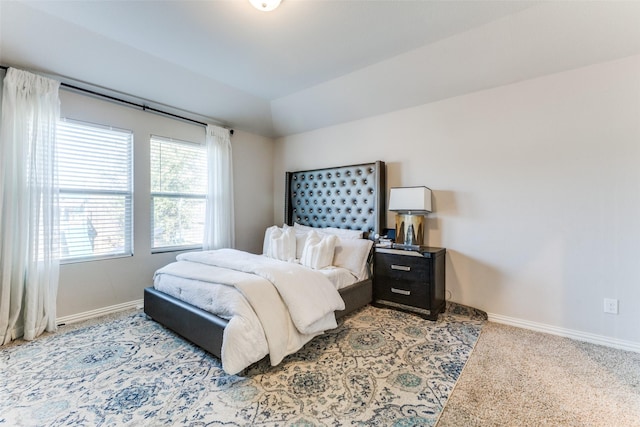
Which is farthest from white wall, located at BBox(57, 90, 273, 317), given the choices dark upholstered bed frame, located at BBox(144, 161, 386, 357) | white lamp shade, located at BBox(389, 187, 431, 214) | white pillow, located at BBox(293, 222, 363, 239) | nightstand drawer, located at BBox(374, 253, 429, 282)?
white lamp shade, located at BBox(389, 187, 431, 214)

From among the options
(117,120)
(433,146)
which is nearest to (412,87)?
(433,146)

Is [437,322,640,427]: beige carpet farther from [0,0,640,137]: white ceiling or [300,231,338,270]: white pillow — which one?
[0,0,640,137]: white ceiling

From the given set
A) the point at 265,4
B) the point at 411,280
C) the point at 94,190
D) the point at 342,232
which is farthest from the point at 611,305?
the point at 94,190

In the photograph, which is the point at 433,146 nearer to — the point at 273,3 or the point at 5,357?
the point at 273,3

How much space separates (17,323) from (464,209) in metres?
4.43

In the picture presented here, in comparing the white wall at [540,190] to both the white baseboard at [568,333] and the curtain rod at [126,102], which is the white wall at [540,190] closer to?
the white baseboard at [568,333]

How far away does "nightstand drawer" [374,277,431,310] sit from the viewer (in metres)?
2.83

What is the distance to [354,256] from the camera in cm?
313

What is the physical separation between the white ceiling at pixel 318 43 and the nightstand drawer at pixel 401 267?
72.5 inches

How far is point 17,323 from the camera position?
8.00 ft

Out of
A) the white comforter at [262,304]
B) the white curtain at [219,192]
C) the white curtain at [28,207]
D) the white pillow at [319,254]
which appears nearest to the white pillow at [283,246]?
the white pillow at [319,254]

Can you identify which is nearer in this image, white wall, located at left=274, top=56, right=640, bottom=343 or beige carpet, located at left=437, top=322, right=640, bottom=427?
beige carpet, located at left=437, top=322, right=640, bottom=427

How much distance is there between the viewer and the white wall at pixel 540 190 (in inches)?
90.6

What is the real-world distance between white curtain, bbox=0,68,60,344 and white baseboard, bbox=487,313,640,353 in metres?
4.33
